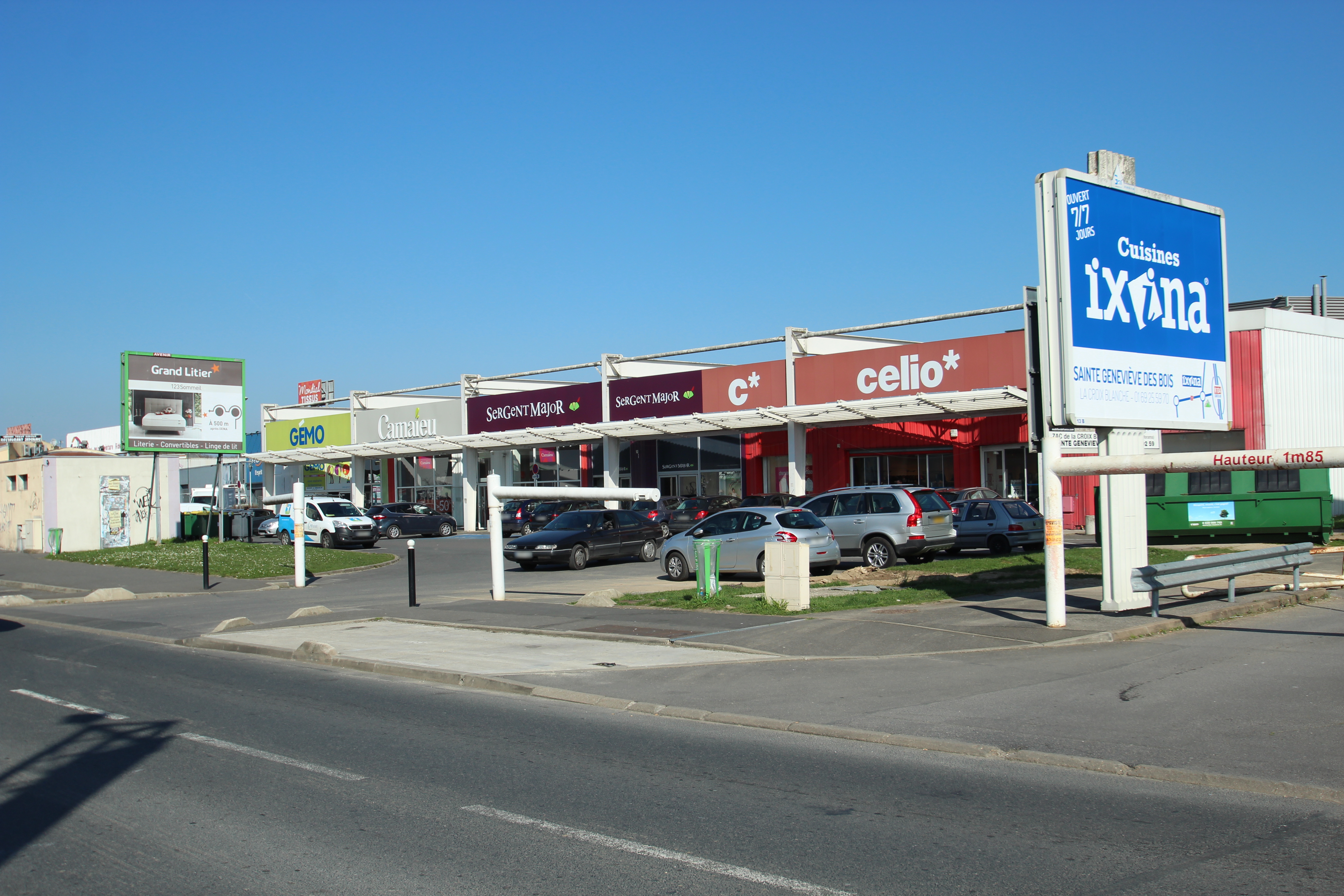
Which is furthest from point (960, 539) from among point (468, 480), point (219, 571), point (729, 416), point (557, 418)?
point (468, 480)

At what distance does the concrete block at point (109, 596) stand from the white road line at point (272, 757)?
52.0 feet

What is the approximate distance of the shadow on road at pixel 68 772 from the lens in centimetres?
635

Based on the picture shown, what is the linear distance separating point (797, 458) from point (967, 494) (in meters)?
8.34

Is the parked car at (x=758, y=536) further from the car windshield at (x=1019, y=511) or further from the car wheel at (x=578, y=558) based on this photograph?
the car windshield at (x=1019, y=511)

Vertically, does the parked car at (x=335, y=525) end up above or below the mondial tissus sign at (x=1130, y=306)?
below

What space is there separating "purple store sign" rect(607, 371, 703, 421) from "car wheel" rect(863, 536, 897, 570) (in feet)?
66.8

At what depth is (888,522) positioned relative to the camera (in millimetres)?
21844

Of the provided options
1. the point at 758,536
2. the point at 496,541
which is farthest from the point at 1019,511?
the point at 496,541

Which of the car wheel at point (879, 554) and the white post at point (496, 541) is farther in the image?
the car wheel at point (879, 554)

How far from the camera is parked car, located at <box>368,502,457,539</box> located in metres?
45.0

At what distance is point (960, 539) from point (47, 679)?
19136 millimetres

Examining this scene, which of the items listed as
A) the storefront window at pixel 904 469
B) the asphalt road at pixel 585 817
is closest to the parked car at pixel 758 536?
the asphalt road at pixel 585 817

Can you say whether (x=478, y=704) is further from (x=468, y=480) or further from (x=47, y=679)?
(x=468, y=480)

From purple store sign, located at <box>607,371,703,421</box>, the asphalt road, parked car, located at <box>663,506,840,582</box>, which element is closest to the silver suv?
parked car, located at <box>663,506,840,582</box>
